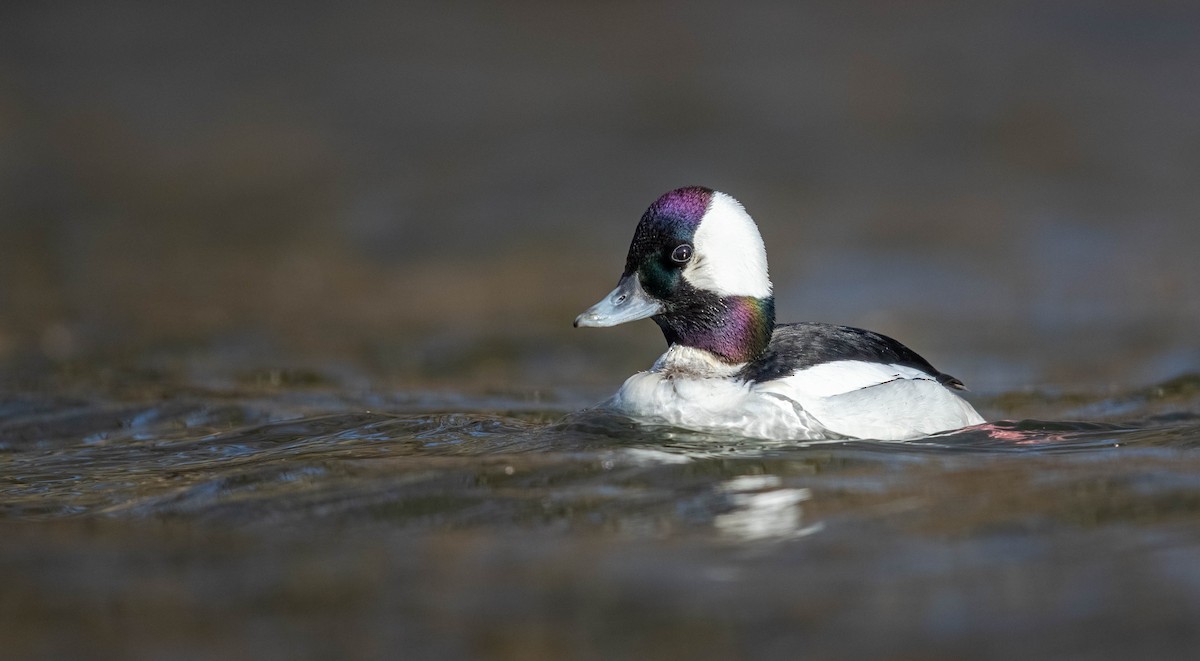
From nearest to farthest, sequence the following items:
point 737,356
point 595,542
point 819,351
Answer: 1. point 595,542
2. point 819,351
3. point 737,356

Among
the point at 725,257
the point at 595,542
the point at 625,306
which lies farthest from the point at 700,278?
the point at 595,542

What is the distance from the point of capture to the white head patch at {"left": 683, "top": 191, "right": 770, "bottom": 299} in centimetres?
751

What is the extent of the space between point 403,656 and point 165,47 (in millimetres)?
14507

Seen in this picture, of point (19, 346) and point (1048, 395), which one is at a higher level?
point (19, 346)

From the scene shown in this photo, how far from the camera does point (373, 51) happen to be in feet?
59.4

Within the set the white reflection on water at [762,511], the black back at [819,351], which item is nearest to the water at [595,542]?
the white reflection on water at [762,511]

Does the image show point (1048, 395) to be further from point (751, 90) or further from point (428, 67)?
point (428, 67)

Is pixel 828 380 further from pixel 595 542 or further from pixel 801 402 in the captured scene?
pixel 595 542

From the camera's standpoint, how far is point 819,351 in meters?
7.46

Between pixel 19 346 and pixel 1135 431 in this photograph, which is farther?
pixel 19 346

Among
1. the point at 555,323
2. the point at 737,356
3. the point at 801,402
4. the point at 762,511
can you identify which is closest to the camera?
the point at 762,511

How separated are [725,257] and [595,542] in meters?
2.15

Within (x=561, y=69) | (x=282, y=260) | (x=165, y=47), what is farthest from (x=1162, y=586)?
(x=165, y=47)

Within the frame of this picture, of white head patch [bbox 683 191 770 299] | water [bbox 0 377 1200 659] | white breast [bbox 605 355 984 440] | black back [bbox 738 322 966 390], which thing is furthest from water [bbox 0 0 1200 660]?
white head patch [bbox 683 191 770 299]
